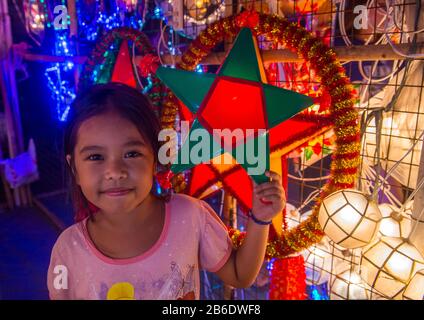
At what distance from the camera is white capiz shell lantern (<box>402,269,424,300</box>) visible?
967mm

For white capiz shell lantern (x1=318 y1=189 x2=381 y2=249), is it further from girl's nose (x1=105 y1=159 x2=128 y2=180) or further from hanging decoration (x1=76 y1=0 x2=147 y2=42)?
hanging decoration (x1=76 y1=0 x2=147 y2=42)

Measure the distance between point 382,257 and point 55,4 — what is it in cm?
210

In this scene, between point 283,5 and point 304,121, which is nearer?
point 304,121

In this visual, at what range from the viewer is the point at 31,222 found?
12.4 feet

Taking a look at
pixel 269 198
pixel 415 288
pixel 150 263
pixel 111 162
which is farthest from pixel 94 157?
pixel 415 288

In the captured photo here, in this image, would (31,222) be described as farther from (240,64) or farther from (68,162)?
(240,64)

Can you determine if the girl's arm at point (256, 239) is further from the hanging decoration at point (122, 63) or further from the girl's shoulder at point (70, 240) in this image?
the hanging decoration at point (122, 63)

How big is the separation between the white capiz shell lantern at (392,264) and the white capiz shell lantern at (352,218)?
4 centimetres

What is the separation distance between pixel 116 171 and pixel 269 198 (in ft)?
1.38

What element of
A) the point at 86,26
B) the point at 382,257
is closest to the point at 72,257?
the point at 382,257

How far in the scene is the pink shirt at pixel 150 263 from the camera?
1.05m

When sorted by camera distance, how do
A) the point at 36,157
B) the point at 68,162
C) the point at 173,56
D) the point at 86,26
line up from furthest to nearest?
the point at 36,157 < the point at 86,26 < the point at 173,56 < the point at 68,162

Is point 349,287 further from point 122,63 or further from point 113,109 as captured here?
point 122,63

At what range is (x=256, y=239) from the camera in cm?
102
